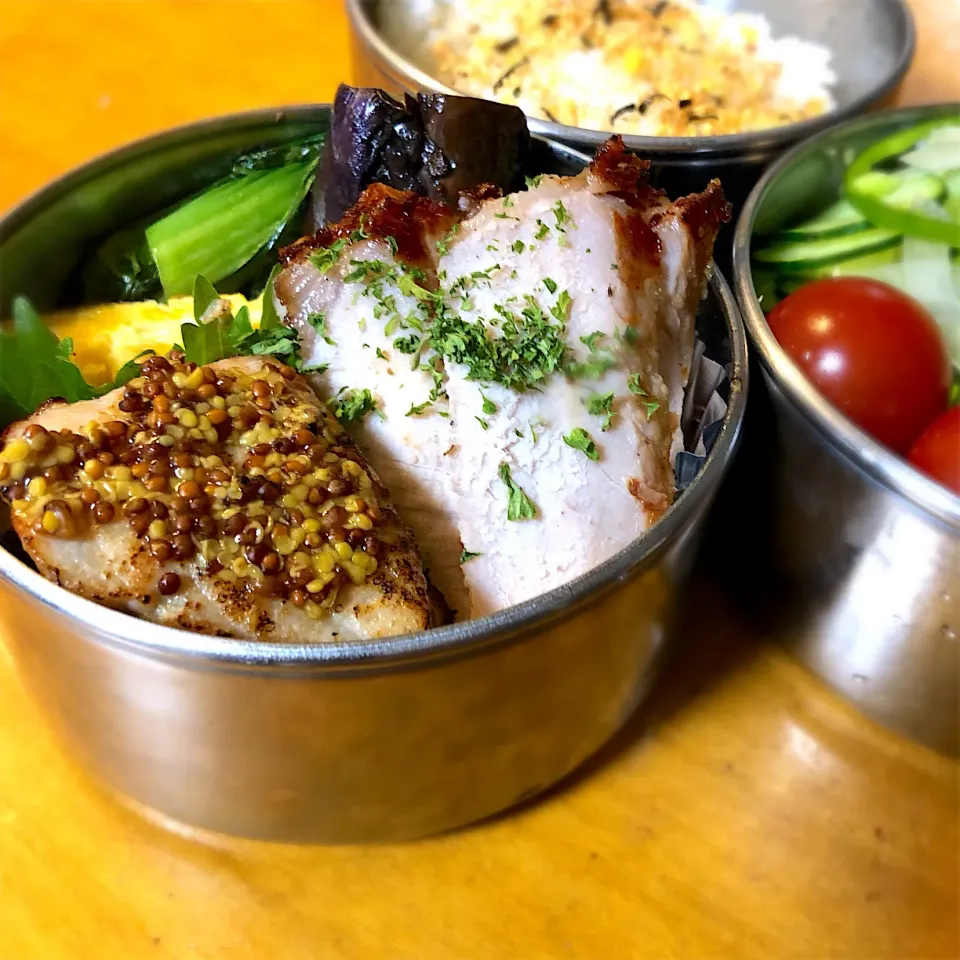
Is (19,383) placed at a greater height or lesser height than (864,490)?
greater

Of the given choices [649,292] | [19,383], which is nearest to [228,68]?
[19,383]

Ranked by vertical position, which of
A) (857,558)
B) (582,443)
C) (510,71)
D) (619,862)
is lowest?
(619,862)

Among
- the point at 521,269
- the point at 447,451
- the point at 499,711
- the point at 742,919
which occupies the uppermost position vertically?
the point at 521,269

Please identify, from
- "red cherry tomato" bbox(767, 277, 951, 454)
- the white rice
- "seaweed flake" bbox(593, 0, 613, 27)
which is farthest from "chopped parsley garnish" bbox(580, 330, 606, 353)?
"seaweed flake" bbox(593, 0, 613, 27)

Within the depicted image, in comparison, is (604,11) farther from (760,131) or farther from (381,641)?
(381,641)

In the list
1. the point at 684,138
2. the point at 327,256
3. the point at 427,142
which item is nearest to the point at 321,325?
the point at 327,256

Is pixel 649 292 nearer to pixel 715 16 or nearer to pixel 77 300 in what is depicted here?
pixel 77 300

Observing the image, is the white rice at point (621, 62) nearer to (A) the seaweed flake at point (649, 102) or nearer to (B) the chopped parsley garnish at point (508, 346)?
(A) the seaweed flake at point (649, 102)

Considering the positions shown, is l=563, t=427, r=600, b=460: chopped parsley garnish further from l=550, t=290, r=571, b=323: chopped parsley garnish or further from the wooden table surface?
the wooden table surface
